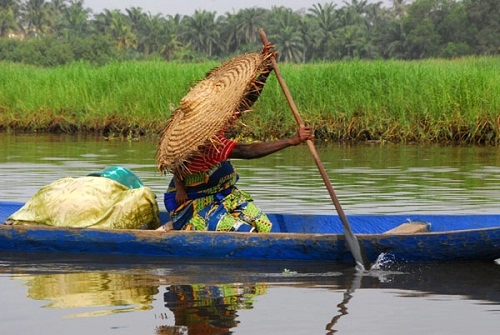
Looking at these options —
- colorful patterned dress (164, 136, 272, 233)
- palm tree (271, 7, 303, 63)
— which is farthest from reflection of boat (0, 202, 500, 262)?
palm tree (271, 7, 303, 63)

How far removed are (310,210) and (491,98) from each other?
5.52 meters

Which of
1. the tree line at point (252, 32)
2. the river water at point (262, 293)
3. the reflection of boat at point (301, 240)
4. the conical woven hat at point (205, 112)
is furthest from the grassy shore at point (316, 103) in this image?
the tree line at point (252, 32)

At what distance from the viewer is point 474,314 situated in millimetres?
4766

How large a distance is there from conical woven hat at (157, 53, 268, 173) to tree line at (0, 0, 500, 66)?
3543cm

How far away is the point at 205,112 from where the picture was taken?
20.5 ft

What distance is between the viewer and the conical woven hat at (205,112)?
241 inches

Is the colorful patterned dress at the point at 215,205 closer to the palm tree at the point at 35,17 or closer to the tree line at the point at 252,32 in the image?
the tree line at the point at 252,32

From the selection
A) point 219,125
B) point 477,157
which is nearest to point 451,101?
point 477,157

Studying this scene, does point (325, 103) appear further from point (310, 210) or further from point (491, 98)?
point (310, 210)

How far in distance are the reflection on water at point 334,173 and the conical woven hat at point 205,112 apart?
2.04 m

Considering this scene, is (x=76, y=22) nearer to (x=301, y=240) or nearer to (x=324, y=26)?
(x=324, y=26)

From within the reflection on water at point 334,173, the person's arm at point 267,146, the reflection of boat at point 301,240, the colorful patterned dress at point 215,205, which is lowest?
the reflection on water at point 334,173

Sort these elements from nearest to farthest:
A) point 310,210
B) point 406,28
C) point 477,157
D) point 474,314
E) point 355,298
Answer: point 474,314, point 355,298, point 310,210, point 477,157, point 406,28

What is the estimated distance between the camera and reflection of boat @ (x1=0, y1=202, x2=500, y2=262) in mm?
5824
